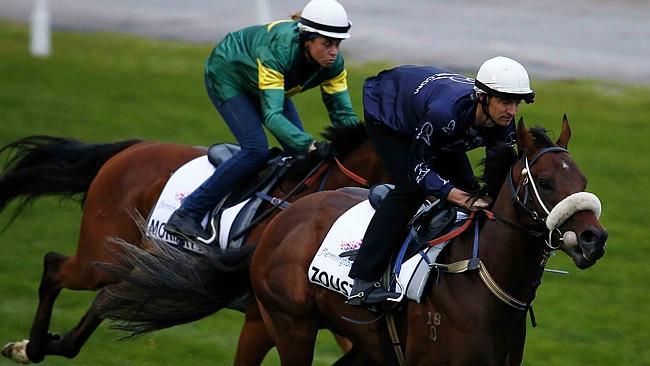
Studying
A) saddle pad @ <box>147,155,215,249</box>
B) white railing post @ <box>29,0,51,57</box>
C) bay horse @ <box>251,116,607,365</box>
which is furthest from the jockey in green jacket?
white railing post @ <box>29,0,51,57</box>

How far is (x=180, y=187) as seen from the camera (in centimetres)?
830

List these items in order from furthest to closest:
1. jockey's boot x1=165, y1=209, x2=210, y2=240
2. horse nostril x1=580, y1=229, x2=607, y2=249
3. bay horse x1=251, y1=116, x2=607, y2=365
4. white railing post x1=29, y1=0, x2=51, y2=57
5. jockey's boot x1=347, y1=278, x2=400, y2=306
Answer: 1. white railing post x1=29, y1=0, x2=51, y2=57
2. jockey's boot x1=165, y1=209, x2=210, y2=240
3. jockey's boot x1=347, y1=278, x2=400, y2=306
4. bay horse x1=251, y1=116, x2=607, y2=365
5. horse nostril x1=580, y1=229, x2=607, y2=249

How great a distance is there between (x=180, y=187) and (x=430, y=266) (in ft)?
8.67

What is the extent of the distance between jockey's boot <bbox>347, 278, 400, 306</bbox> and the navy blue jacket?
1.75ft

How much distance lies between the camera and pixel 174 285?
7.16 meters

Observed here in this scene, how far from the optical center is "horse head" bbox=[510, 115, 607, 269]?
5355 mm

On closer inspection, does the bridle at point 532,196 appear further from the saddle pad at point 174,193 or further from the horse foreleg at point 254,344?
the saddle pad at point 174,193

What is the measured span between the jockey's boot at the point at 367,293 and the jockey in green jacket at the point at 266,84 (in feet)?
5.59

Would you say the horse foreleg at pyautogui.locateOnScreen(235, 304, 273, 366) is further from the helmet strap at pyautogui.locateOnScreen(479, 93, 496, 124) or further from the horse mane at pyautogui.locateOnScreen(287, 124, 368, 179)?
the helmet strap at pyautogui.locateOnScreen(479, 93, 496, 124)

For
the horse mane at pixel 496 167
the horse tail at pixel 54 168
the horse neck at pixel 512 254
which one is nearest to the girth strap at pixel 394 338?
the horse neck at pixel 512 254

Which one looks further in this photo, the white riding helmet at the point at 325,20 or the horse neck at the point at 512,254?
the white riding helmet at the point at 325,20

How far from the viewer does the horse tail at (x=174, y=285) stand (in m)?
7.18

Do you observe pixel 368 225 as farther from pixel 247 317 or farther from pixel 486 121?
pixel 247 317

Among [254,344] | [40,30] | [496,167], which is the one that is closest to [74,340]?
[254,344]
